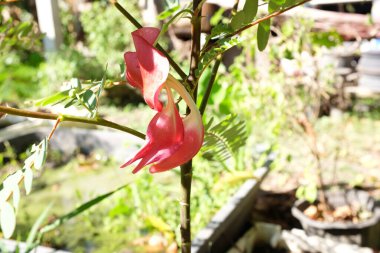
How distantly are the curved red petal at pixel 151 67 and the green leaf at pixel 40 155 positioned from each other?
0.56ft

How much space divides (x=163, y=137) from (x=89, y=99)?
0.16 m

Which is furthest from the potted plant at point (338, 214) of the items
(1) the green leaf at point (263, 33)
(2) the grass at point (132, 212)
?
(1) the green leaf at point (263, 33)

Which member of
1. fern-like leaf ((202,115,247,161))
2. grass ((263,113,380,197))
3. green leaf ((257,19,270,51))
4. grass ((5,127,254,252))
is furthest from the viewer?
grass ((263,113,380,197))

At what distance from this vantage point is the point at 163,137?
469 mm

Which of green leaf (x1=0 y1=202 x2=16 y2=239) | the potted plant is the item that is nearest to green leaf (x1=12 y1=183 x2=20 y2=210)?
green leaf (x1=0 y1=202 x2=16 y2=239)

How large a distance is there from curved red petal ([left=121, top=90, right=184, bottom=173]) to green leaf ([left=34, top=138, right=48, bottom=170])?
132mm

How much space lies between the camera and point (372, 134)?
3.72 meters

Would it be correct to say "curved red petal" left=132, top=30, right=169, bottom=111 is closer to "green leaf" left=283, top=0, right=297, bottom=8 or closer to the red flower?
the red flower

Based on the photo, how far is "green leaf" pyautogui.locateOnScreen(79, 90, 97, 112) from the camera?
0.58m

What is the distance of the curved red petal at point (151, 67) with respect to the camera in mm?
444

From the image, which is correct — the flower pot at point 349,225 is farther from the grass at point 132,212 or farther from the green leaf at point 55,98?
the green leaf at point 55,98

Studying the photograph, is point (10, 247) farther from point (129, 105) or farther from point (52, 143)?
point (129, 105)

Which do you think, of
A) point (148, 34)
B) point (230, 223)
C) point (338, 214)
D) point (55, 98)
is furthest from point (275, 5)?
point (338, 214)

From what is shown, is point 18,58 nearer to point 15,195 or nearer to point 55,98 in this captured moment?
point 55,98
